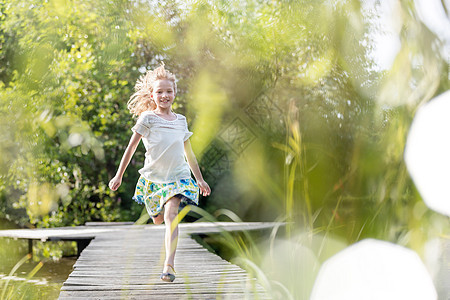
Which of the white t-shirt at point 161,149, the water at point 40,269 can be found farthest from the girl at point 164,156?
the water at point 40,269

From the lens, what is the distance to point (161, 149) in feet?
8.19

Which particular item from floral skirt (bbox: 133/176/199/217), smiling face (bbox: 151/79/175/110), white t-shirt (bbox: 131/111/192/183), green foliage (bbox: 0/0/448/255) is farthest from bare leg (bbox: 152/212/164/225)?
green foliage (bbox: 0/0/448/255)

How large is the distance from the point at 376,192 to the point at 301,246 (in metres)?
0.28

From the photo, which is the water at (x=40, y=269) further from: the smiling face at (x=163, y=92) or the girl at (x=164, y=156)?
the smiling face at (x=163, y=92)

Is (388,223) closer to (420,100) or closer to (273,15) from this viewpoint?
(420,100)

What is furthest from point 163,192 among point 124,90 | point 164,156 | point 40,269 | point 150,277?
point 124,90

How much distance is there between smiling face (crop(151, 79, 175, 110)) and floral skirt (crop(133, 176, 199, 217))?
0.36 m

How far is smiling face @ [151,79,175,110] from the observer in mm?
2520

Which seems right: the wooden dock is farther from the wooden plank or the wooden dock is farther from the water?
the water

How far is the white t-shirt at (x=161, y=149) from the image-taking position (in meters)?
2.49

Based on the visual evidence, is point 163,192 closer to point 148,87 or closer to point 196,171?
point 196,171

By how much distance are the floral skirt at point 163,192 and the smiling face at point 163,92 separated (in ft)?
1.18

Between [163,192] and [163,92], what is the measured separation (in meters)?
0.45

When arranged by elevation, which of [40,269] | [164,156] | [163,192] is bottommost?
[40,269]
